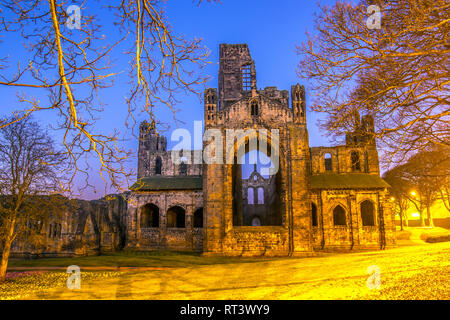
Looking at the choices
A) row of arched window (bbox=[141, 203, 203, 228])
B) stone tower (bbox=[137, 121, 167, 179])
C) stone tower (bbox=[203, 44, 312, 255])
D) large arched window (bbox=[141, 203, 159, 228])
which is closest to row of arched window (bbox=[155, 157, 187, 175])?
stone tower (bbox=[137, 121, 167, 179])

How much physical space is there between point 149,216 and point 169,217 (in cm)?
202

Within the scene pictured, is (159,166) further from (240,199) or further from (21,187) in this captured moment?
(21,187)

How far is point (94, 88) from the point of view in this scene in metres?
4.65

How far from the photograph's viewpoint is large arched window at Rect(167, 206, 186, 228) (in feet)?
106

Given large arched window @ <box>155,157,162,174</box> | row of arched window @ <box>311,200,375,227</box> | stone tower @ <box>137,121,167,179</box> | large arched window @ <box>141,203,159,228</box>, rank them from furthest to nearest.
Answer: large arched window @ <box>155,157,162,174</box>, stone tower @ <box>137,121,167,179</box>, large arched window @ <box>141,203,159,228</box>, row of arched window @ <box>311,200,375,227</box>

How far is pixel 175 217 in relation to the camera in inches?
1319

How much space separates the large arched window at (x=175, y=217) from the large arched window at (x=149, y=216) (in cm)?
182

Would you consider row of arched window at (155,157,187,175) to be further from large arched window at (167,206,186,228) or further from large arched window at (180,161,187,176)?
large arched window at (167,206,186,228)

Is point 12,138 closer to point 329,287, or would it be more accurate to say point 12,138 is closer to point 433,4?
point 329,287

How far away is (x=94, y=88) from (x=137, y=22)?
3.78 ft

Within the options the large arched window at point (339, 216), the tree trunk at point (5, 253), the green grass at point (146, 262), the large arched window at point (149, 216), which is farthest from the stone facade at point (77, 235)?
the large arched window at point (339, 216)

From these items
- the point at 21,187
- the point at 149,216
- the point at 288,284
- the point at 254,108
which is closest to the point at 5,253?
the point at 21,187

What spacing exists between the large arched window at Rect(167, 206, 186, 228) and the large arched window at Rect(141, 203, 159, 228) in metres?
1.82
